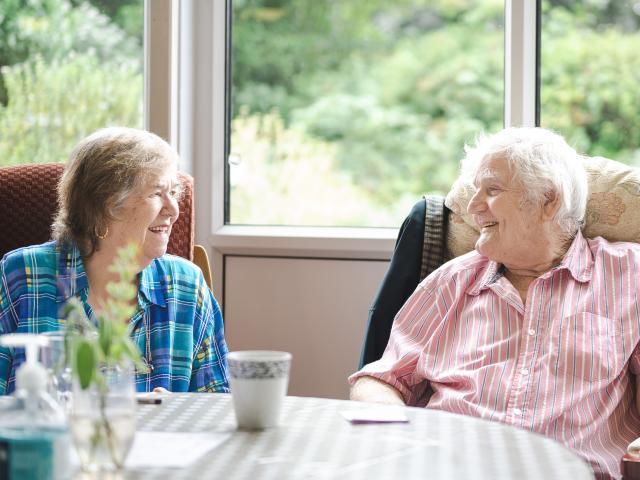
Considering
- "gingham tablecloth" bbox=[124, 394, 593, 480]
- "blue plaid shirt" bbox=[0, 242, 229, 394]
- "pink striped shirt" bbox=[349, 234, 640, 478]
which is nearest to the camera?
"gingham tablecloth" bbox=[124, 394, 593, 480]

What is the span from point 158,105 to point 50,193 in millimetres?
742

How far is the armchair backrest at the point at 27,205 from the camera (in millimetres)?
2266

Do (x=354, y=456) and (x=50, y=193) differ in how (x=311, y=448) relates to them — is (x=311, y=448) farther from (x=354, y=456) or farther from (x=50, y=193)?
(x=50, y=193)

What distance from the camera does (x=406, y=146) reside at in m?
3.47

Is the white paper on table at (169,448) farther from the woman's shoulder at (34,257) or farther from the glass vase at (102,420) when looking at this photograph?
the woman's shoulder at (34,257)

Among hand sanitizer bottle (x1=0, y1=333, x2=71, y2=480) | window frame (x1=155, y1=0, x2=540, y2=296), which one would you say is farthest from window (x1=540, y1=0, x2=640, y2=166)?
hand sanitizer bottle (x1=0, y1=333, x2=71, y2=480)

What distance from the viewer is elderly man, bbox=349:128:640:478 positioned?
6.25ft

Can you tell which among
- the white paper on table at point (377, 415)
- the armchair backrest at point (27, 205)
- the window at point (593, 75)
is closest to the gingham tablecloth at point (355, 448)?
the white paper on table at point (377, 415)

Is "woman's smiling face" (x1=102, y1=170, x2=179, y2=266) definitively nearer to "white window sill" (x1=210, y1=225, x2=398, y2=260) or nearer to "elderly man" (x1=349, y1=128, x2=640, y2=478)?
"elderly man" (x1=349, y1=128, x2=640, y2=478)

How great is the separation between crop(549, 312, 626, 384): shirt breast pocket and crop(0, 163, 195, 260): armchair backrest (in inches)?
39.1

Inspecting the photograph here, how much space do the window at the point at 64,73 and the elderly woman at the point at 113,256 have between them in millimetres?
949

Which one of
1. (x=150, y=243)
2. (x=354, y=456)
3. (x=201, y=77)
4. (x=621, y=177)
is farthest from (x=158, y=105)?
(x=354, y=456)

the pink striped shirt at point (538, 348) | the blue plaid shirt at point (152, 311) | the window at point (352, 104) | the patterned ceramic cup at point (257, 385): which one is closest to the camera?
the patterned ceramic cup at point (257, 385)

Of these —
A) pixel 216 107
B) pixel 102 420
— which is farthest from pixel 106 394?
pixel 216 107
